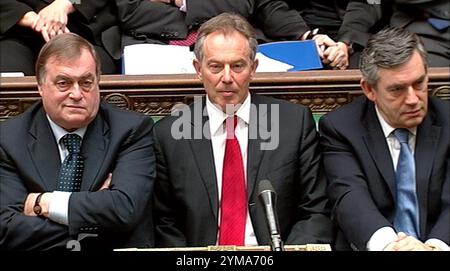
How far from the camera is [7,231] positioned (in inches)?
73.2

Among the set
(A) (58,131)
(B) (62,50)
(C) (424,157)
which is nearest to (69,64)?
(B) (62,50)

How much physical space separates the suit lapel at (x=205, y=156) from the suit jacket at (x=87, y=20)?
58cm

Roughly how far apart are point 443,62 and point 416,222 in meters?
0.69

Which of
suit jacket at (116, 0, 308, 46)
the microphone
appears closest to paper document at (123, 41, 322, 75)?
suit jacket at (116, 0, 308, 46)

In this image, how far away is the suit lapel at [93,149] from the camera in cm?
194

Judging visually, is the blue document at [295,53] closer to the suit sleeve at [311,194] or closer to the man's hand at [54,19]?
the suit sleeve at [311,194]

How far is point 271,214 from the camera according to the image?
1505mm

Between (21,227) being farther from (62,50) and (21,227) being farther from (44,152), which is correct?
(62,50)

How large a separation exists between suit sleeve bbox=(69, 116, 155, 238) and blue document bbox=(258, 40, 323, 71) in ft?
1.65

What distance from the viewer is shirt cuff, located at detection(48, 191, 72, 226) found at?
1870 millimetres

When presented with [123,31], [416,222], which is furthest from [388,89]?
[123,31]

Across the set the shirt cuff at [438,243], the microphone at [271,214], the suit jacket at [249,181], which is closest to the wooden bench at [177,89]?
the suit jacket at [249,181]

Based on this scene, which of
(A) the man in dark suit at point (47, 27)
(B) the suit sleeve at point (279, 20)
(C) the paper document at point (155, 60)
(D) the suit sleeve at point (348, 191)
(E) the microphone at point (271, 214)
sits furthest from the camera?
(B) the suit sleeve at point (279, 20)

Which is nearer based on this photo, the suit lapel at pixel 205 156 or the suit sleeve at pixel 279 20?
the suit lapel at pixel 205 156
